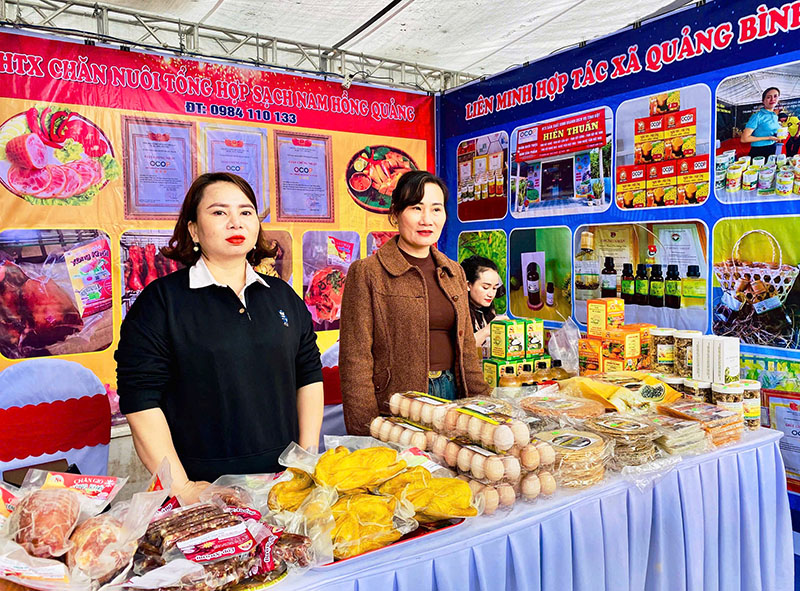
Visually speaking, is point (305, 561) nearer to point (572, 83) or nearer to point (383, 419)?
point (383, 419)

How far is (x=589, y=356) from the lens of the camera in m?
2.83

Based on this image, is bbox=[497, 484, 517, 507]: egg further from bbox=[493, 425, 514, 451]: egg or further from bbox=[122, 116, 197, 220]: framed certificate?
bbox=[122, 116, 197, 220]: framed certificate

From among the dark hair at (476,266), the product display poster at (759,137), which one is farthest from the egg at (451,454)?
the dark hair at (476,266)

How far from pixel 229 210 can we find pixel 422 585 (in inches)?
46.9

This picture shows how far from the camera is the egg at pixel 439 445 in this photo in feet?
5.29

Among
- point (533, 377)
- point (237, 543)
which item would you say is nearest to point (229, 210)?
point (237, 543)

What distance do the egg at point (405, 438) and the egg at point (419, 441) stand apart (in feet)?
0.05

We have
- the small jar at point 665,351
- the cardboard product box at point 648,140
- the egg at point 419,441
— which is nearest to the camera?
the egg at point 419,441

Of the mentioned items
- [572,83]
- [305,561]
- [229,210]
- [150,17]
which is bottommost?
[305,561]

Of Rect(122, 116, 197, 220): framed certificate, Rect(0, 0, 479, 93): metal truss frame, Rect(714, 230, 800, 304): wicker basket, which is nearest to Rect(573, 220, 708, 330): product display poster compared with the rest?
Rect(714, 230, 800, 304): wicker basket

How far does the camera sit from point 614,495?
166 cm

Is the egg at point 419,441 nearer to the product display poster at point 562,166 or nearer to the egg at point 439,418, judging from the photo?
the egg at point 439,418

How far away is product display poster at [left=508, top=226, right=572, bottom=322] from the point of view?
377 cm

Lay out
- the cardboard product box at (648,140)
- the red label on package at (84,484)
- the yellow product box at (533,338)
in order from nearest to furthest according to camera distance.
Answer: the red label on package at (84,484)
the yellow product box at (533,338)
the cardboard product box at (648,140)
